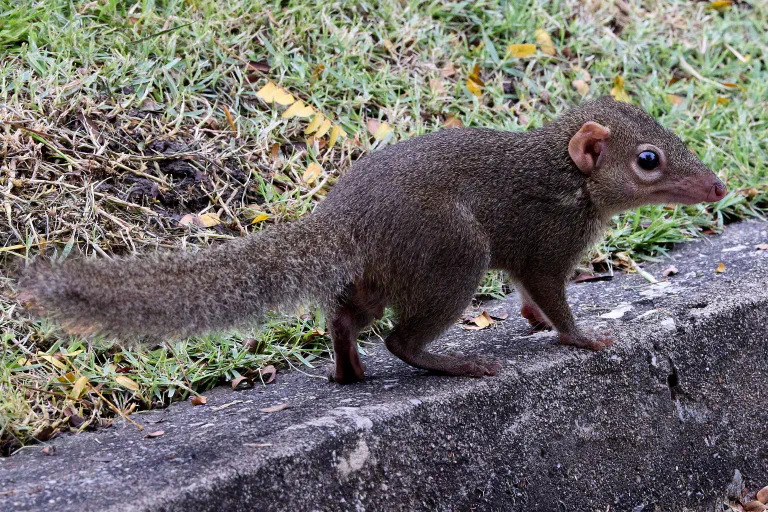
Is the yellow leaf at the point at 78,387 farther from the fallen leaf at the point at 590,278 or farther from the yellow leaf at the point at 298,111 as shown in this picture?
the fallen leaf at the point at 590,278

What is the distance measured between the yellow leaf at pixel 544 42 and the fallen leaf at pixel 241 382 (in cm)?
383

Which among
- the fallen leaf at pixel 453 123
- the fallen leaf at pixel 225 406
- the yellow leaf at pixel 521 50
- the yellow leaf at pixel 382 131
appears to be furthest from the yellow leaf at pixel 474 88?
the fallen leaf at pixel 225 406

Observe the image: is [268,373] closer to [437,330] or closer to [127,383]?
[127,383]

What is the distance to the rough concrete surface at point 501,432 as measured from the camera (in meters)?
3.04

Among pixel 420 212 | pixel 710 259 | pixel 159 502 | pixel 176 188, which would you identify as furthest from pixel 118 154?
pixel 710 259

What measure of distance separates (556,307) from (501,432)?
77 cm

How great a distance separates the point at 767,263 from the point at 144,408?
11.1ft

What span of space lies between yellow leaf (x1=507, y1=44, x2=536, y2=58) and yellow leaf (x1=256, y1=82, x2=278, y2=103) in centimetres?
192

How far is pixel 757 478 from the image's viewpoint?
4.70 m

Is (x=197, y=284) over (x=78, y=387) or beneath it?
over

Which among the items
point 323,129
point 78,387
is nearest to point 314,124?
point 323,129

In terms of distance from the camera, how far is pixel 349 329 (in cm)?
397

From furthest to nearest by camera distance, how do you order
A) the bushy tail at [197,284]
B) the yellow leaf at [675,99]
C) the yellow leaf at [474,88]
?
the yellow leaf at [675,99] < the yellow leaf at [474,88] < the bushy tail at [197,284]

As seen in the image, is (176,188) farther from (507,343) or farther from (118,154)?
(507,343)
